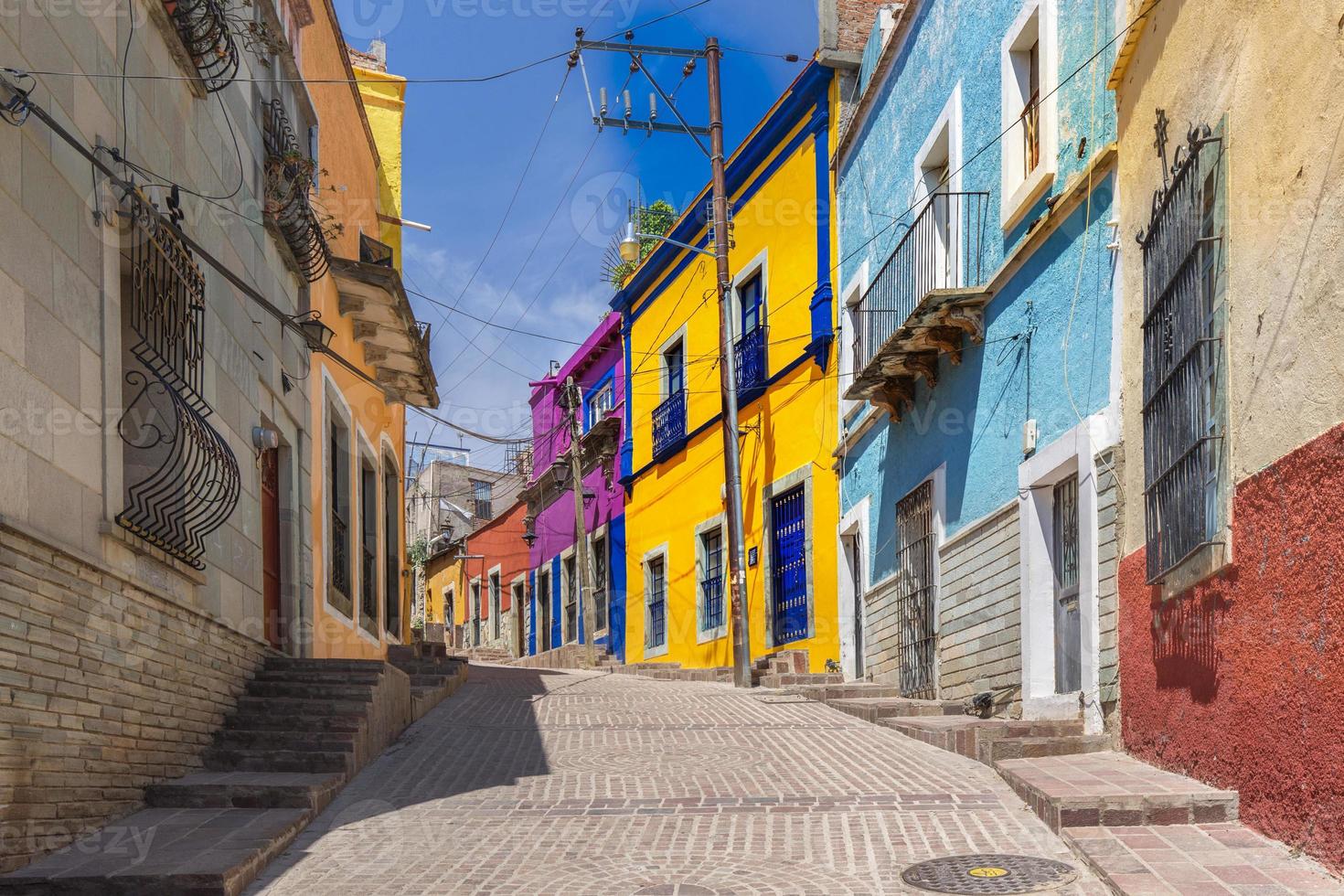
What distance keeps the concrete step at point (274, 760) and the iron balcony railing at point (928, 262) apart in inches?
244

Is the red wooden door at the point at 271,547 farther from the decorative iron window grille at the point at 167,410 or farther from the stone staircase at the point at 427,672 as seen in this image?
the decorative iron window grille at the point at 167,410

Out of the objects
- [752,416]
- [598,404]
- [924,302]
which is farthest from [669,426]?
[924,302]

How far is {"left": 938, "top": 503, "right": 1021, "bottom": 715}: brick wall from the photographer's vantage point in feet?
35.1

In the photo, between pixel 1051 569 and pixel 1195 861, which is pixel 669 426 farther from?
pixel 1195 861

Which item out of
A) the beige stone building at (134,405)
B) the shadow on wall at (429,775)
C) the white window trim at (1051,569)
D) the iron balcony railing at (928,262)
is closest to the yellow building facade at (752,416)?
the iron balcony railing at (928,262)

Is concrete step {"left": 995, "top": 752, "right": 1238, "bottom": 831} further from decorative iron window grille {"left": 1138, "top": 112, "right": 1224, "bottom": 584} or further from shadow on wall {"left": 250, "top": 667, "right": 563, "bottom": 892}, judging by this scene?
shadow on wall {"left": 250, "top": 667, "right": 563, "bottom": 892}

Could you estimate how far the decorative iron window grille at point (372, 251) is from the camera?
17.2m

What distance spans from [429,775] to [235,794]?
1.81 meters

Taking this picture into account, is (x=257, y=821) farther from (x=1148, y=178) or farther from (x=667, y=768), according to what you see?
(x=1148, y=178)

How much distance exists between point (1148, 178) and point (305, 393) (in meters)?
7.95

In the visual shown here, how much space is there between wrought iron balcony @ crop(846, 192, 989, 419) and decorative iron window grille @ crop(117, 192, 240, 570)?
5913mm

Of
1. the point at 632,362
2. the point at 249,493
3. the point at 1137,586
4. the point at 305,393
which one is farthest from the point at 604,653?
the point at 1137,586

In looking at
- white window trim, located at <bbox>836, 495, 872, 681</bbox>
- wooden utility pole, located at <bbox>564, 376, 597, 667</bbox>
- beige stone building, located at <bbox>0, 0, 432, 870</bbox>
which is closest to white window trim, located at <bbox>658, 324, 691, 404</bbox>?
wooden utility pole, located at <bbox>564, 376, 597, 667</bbox>

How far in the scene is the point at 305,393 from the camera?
13016mm
